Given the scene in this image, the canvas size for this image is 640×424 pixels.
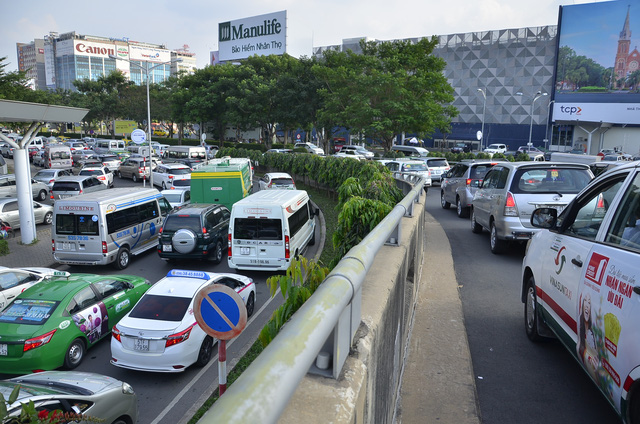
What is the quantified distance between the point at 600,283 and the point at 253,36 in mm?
72563

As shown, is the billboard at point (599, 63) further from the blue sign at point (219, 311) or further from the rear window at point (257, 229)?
the blue sign at point (219, 311)

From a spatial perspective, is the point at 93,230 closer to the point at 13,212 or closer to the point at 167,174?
the point at 13,212

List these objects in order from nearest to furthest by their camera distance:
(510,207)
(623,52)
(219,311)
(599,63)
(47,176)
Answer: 1. (219,311)
2. (510,207)
3. (47,176)
4. (623,52)
5. (599,63)

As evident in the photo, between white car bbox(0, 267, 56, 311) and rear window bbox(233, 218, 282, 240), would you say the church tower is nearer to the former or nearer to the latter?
rear window bbox(233, 218, 282, 240)

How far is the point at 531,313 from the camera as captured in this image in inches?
230

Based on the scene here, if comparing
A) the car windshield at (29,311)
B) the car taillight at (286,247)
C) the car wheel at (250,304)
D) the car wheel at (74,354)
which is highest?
the car taillight at (286,247)

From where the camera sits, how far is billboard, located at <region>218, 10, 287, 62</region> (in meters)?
67.4

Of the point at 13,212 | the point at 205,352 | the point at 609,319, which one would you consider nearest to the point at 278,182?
the point at 13,212

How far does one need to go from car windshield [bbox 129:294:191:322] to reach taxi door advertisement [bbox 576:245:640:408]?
6.60 m

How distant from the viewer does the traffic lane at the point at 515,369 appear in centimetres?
430

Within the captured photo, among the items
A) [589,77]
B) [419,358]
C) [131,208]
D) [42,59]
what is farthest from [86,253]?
[42,59]

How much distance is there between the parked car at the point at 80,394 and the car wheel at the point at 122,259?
28.2ft

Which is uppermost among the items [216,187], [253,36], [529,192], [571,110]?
[253,36]

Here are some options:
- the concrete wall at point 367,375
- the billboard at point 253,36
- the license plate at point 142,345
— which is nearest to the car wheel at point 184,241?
the license plate at point 142,345
